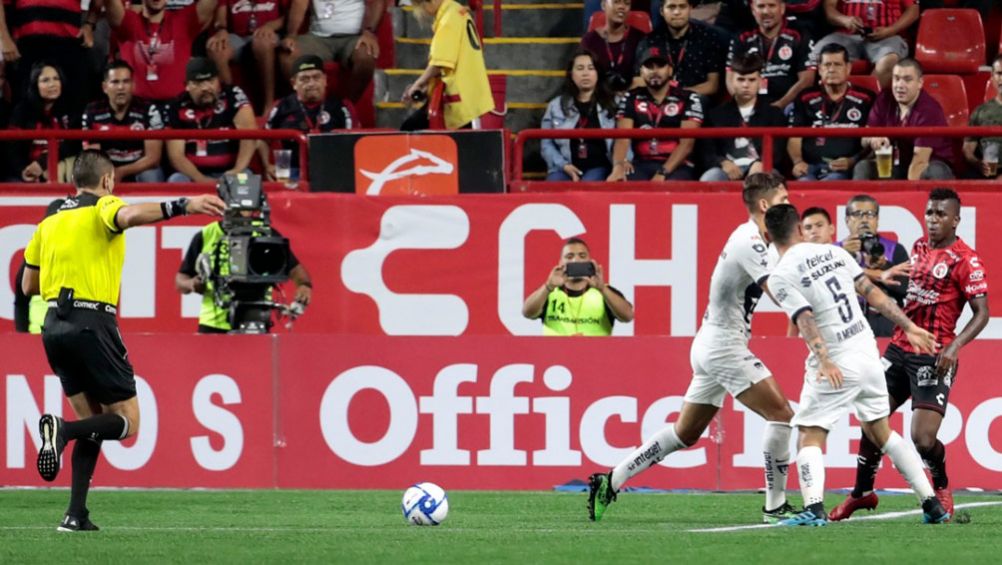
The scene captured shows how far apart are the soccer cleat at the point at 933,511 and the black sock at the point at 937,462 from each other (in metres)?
0.69

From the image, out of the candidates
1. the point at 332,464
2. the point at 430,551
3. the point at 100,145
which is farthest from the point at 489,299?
the point at 430,551

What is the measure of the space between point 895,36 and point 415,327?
5561mm

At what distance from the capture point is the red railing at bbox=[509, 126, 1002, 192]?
50.2ft

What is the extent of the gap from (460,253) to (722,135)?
2.52 metres

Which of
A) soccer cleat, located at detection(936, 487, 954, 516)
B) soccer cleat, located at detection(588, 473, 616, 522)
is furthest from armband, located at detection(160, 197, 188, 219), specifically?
soccer cleat, located at detection(936, 487, 954, 516)

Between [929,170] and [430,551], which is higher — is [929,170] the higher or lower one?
the higher one

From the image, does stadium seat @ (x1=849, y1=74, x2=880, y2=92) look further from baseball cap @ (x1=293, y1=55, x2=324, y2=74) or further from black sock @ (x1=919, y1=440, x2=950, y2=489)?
black sock @ (x1=919, y1=440, x2=950, y2=489)

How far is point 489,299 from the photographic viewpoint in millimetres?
16062

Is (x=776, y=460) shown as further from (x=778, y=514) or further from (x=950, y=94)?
(x=950, y=94)

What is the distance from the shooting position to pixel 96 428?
33.3ft

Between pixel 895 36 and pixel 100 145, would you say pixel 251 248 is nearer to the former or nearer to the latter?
pixel 100 145

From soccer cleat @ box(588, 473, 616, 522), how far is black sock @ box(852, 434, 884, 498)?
5.04 feet

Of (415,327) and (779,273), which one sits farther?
(415,327)

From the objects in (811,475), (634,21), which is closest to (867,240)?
(811,475)
